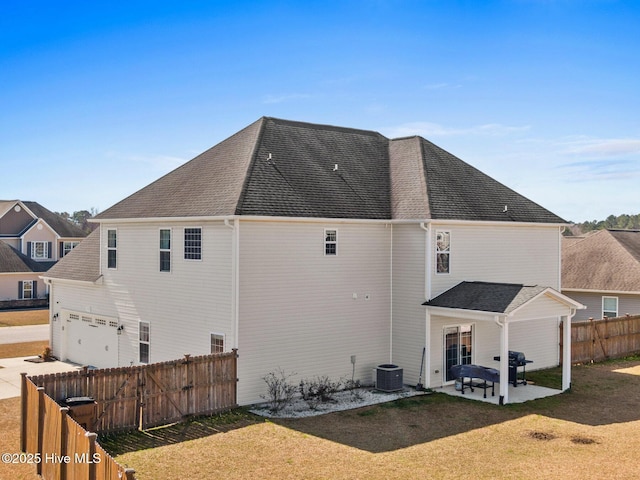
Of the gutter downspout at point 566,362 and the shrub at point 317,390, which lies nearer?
the shrub at point 317,390

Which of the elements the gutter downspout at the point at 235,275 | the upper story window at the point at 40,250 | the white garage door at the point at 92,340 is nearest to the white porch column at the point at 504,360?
the gutter downspout at the point at 235,275

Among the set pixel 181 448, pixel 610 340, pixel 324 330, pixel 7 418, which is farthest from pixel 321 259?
pixel 610 340

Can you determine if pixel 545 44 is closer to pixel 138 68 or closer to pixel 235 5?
pixel 235 5

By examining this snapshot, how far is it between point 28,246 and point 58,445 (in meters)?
46.5

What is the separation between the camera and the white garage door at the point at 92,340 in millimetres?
22281

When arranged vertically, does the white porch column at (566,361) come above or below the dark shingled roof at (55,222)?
below

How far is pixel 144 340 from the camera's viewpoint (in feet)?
68.0

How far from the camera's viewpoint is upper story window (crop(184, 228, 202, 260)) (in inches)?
733

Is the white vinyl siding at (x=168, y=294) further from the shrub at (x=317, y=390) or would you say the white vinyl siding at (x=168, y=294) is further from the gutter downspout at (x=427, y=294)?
the gutter downspout at (x=427, y=294)

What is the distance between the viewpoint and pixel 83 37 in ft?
71.1

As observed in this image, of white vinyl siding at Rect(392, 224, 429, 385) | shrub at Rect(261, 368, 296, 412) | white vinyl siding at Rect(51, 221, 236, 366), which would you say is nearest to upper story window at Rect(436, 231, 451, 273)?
white vinyl siding at Rect(392, 224, 429, 385)

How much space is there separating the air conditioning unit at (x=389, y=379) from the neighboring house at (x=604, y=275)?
15.9 metres

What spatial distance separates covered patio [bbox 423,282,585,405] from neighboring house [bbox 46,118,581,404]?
6 cm

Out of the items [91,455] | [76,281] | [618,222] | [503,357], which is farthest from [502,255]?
[618,222]
